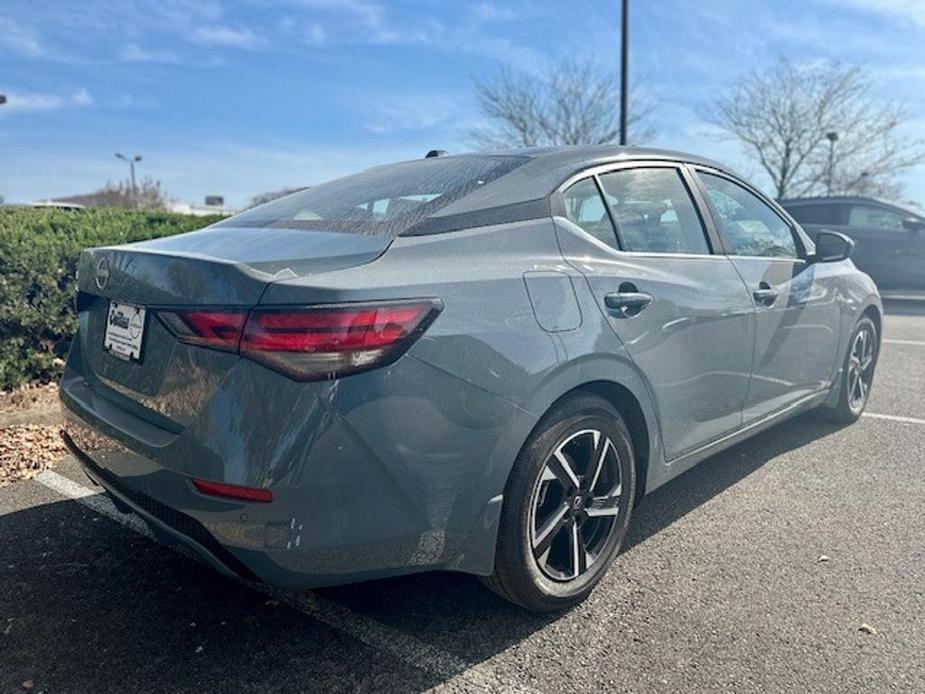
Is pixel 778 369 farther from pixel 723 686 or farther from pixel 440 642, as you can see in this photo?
pixel 440 642

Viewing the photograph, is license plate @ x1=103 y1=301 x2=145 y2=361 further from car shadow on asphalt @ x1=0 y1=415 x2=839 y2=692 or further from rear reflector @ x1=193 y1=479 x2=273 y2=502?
car shadow on asphalt @ x1=0 y1=415 x2=839 y2=692

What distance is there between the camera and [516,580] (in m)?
2.27

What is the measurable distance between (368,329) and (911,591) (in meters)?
2.24

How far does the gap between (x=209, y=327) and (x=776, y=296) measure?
269 cm

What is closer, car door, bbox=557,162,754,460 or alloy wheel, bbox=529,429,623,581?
alloy wheel, bbox=529,429,623,581

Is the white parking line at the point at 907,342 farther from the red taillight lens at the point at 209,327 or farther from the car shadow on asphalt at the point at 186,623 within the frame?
the red taillight lens at the point at 209,327

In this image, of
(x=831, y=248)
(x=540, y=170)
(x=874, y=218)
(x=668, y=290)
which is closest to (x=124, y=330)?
(x=540, y=170)

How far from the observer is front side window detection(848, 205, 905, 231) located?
454 inches

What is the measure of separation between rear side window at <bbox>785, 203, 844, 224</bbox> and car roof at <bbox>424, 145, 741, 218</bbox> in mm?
10135

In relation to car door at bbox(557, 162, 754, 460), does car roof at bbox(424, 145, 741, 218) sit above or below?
above

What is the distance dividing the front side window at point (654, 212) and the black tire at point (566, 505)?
0.73m

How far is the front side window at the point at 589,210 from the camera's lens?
8.40 feet

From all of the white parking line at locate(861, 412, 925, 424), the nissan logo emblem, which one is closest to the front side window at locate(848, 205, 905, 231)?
the white parking line at locate(861, 412, 925, 424)

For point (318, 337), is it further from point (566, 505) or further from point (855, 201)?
point (855, 201)
